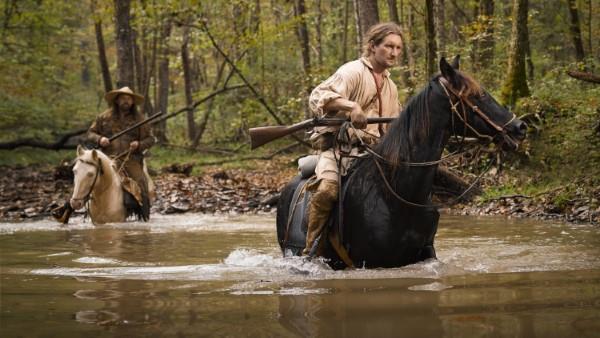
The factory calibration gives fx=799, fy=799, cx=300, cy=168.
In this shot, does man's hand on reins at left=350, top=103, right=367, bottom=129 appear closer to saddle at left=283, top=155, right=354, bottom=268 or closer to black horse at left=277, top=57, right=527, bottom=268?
black horse at left=277, top=57, right=527, bottom=268

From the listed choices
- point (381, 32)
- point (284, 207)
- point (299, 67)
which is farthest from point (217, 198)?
point (299, 67)

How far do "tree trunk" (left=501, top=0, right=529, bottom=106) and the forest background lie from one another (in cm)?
2

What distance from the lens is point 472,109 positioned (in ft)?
21.0

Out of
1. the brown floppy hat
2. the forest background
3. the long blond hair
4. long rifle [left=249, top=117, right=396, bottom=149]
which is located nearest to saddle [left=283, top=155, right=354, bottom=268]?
long rifle [left=249, top=117, right=396, bottom=149]

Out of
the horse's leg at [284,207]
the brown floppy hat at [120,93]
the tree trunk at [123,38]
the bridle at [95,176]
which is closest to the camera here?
the horse's leg at [284,207]

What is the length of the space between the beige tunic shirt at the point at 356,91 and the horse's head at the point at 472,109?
0.80 m

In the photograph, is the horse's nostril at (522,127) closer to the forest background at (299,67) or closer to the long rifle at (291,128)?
the long rifle at (291,128)

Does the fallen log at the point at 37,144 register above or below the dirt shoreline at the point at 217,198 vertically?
above

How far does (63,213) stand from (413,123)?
343 inches

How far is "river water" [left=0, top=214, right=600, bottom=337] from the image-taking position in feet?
14.8

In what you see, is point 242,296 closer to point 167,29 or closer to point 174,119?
point 167,29

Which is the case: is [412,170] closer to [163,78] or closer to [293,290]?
[293,290]

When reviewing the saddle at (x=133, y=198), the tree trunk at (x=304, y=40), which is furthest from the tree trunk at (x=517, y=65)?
the tree trunk at (x=304, y=40)

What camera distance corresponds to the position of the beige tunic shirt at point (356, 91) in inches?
275
